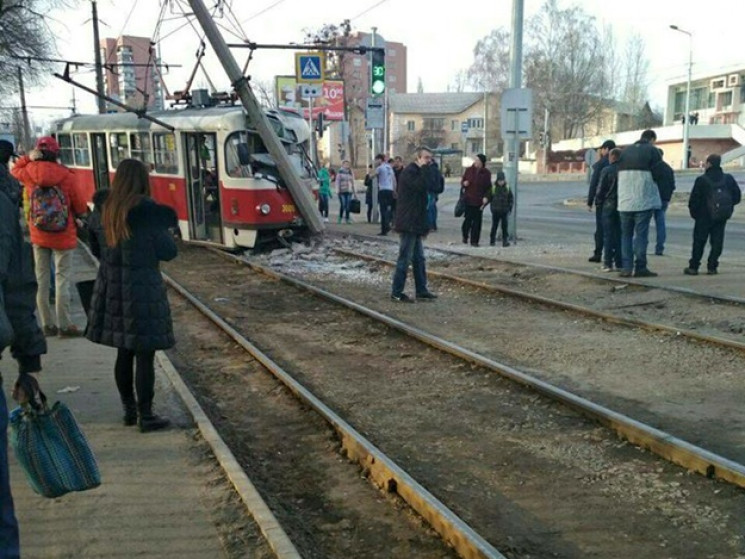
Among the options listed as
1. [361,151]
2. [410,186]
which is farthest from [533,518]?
[361,151]

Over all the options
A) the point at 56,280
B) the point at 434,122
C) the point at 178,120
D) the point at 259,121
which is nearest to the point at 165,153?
the point at 178,120

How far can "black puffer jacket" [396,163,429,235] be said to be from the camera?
9.59 metres

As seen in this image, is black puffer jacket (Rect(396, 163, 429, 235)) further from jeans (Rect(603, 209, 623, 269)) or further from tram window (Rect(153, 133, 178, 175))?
tram window (Rect(153, 133, 178, 175))

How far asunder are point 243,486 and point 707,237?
9.09 meters

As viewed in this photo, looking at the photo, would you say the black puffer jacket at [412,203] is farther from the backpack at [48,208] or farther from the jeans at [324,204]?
the jeans at [324,204]

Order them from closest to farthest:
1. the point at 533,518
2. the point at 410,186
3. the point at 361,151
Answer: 1. the point at 533,518
2. the point at 410,186
3. the point at 361,151

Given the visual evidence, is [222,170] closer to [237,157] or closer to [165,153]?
[237,157]

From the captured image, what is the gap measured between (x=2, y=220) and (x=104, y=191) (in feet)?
7.77

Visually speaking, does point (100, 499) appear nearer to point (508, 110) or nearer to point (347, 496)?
point (347, 496)

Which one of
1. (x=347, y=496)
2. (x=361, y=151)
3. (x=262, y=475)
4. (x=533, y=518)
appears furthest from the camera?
(x=361, y=151)

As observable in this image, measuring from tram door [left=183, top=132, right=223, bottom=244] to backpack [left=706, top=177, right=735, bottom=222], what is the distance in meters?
9.09

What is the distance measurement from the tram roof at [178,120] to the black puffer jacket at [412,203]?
5.87 metres

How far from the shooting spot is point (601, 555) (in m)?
3.48

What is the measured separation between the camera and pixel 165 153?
15844mm
